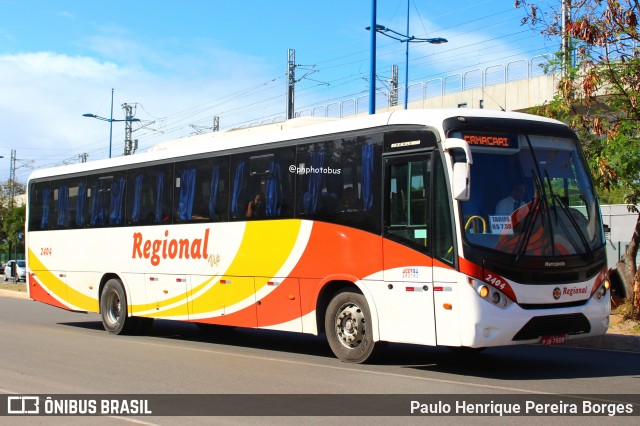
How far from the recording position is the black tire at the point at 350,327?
11539 millimetres

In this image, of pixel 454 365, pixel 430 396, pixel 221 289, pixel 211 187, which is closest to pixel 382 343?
pixel 454 365

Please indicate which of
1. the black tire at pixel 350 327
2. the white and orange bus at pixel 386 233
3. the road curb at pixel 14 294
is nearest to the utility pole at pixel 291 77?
the road curb at pixel 14 294

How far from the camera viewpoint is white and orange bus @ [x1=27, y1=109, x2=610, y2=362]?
33.4 feet

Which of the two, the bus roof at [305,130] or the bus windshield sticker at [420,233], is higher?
the bus roof at [305,130]

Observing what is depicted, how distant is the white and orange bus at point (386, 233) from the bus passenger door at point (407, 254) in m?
0.02

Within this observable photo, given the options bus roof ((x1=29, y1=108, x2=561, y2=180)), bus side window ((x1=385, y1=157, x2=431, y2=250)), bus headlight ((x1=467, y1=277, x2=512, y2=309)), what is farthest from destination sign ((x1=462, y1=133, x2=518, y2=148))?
Result: bus headlight ((x1=467, y1=277, x2=512, y2=309))

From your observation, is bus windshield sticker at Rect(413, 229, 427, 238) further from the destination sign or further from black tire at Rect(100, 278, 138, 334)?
black tire at Rect(100, 278, 138, 334)

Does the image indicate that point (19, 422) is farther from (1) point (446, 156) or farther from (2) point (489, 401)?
(1) point (446, 156)

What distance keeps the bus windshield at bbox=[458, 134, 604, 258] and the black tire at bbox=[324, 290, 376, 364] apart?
2.22 meters

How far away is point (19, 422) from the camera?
7992 millimetres

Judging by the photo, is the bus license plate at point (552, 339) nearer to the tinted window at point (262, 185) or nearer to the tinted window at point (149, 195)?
the tinted window at point (262, 185)

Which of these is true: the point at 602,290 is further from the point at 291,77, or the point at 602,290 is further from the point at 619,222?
the point at 291,77

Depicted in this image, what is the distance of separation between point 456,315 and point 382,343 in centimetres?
195

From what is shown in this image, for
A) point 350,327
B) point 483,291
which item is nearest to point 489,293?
point 483,291
